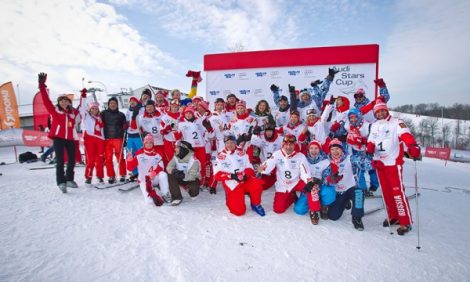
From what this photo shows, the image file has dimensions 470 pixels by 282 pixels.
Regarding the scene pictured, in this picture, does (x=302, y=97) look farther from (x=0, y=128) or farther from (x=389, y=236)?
(x=0, y=128)

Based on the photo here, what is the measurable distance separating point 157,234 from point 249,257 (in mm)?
1275

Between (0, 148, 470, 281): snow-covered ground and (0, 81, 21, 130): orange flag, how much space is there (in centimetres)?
1061

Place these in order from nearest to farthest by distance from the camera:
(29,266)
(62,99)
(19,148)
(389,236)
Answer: (29,266) < (389,236) < (62,99) < (19,148)

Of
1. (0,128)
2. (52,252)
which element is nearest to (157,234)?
(52,252)

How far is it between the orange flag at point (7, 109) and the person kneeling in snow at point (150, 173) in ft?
38.2

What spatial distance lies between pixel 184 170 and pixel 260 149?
5.93 feet

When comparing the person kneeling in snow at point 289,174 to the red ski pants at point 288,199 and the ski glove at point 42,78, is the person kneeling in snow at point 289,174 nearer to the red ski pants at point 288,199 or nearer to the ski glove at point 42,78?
the red ski pants at point 288,199

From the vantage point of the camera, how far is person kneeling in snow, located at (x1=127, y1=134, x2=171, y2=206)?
4.40m

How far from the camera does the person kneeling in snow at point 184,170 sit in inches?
183

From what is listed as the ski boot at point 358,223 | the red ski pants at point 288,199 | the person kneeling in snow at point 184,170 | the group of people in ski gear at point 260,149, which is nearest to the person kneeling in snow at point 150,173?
the group of people in ski gear at point 260,149

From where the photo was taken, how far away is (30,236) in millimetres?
3027

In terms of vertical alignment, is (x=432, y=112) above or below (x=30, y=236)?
above

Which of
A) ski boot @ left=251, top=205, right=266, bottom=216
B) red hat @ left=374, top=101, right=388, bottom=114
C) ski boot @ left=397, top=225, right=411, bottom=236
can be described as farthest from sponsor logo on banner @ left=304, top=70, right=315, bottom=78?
ski boot @ left=397, top=225, right=411, bottom=236

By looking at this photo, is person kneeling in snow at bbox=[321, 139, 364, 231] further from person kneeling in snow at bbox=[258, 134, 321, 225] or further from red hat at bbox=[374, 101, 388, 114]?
red hat at bbox=[374, 101, 388, 114]
